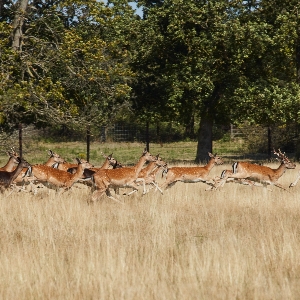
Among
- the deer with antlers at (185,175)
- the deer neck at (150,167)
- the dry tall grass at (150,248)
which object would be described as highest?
the deer neck at (150,167)

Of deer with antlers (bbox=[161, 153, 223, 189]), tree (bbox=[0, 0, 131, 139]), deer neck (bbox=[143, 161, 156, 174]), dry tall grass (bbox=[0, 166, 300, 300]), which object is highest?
tree (bbox=[0, 0, 131, 139])

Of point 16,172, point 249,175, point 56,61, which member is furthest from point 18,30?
point 249,175

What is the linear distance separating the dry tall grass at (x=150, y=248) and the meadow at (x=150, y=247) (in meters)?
0.01

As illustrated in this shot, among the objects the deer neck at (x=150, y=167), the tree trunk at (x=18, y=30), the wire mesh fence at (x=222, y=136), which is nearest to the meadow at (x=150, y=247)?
the deer neck at (x=150, y=167)

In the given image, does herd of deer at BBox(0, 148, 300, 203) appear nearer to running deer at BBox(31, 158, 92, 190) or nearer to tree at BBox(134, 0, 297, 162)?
running deer at BBox(31, 158, 92, 190)

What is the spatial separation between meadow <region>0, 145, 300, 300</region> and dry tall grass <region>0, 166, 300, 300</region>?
1 centimetres

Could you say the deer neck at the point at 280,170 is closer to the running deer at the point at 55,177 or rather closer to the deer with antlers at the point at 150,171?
the deer with antlers at the point at 150,171

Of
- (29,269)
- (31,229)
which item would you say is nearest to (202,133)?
(31,229)

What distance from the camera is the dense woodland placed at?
20.5 metres

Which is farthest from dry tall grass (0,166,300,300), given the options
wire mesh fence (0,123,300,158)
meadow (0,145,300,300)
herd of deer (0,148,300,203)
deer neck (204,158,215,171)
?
wire mesh fence (0,123,300,158)

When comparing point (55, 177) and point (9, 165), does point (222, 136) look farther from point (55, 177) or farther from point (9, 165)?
point (55, 177)

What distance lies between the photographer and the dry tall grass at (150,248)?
21.1 feet

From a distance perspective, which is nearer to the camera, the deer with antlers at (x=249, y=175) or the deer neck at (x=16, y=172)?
the deer neck at (x=16, y=172)

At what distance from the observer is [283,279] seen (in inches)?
267
